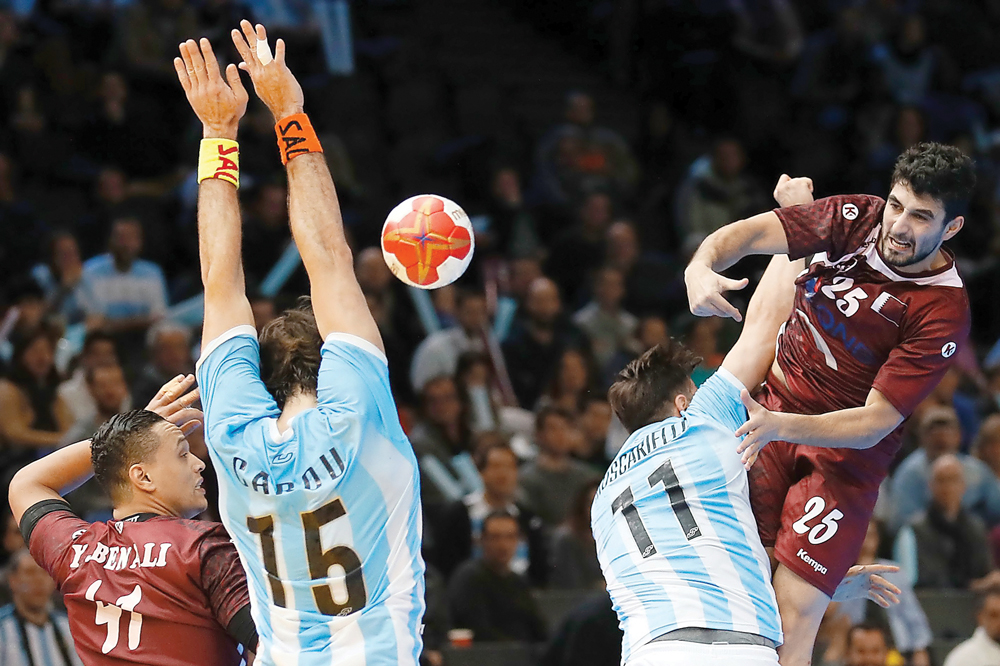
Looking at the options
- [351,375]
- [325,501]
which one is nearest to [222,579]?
[325,501]

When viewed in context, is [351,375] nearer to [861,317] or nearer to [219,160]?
[219,160]

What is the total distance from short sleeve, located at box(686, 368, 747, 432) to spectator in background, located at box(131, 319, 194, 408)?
607cm

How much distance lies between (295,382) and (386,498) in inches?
20.1

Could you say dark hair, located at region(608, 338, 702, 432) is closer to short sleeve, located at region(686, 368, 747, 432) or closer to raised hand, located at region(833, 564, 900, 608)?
short sleeve, located at region(686, 368, 747, 432)

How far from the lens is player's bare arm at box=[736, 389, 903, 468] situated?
15.0 ft

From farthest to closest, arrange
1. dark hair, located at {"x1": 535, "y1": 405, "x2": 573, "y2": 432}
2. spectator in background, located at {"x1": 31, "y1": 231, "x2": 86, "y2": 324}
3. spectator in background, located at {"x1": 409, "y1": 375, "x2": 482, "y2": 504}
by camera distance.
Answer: spectator in background, located at {"x1": 31, "y1": 231, "x2": 86, "y2": 324}, spectator in background, located at {"x1": 409, "y1": 375, "x2": 482, "y2": 504}, dark hair, located at {"x1": 535, "y1": 405, "x2": 573, "y2": 432}

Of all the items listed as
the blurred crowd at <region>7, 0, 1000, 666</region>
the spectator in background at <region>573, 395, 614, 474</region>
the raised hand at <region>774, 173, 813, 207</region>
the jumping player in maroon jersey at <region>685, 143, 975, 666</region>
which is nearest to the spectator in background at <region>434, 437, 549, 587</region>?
the blurred crowd at <region>7, 0, 1000, 666</region>

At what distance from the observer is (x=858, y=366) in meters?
5.36

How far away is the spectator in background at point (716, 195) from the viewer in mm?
14656

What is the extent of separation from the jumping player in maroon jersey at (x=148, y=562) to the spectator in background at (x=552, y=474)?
555 centimetres

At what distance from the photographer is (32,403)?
10.0 m

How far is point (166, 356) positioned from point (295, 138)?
631cm

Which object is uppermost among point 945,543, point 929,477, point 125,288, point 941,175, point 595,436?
point 125,288

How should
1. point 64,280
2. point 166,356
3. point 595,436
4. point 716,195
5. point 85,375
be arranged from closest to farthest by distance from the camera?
point 85,375, point 166,356, point 595,436, point 64,280, point 716,195
